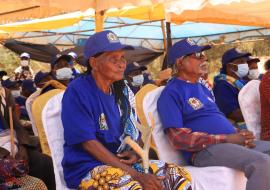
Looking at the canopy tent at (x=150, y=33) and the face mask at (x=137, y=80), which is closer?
the face mask at (x=137, y=80)

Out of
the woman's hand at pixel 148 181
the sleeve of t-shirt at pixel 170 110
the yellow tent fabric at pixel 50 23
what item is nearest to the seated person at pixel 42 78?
the sleeve of t-shirt at pixel 170 110

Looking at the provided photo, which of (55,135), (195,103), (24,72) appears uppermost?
(195,103)

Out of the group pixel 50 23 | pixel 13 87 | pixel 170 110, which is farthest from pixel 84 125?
pixel 50 23

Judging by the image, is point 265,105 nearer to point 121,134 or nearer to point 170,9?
point 170,9

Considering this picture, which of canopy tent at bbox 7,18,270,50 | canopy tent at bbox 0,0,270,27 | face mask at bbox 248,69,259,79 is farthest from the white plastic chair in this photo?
canopy tent at bbox 7,18,270,50

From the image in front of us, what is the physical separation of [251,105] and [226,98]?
643mm

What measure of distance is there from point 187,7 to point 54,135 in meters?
2.98

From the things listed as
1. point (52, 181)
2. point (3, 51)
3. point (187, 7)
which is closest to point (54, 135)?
point (52, 181)

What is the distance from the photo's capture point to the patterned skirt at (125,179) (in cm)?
257

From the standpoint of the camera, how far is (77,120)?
2.75 metres

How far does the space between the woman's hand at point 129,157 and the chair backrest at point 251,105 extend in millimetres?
1741

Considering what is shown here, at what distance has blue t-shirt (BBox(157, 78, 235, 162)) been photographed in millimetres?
3432

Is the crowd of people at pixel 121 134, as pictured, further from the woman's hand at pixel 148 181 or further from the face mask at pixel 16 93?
the face mask at pixel 16 93

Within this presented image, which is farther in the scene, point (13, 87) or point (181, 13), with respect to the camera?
point (181, 13)
